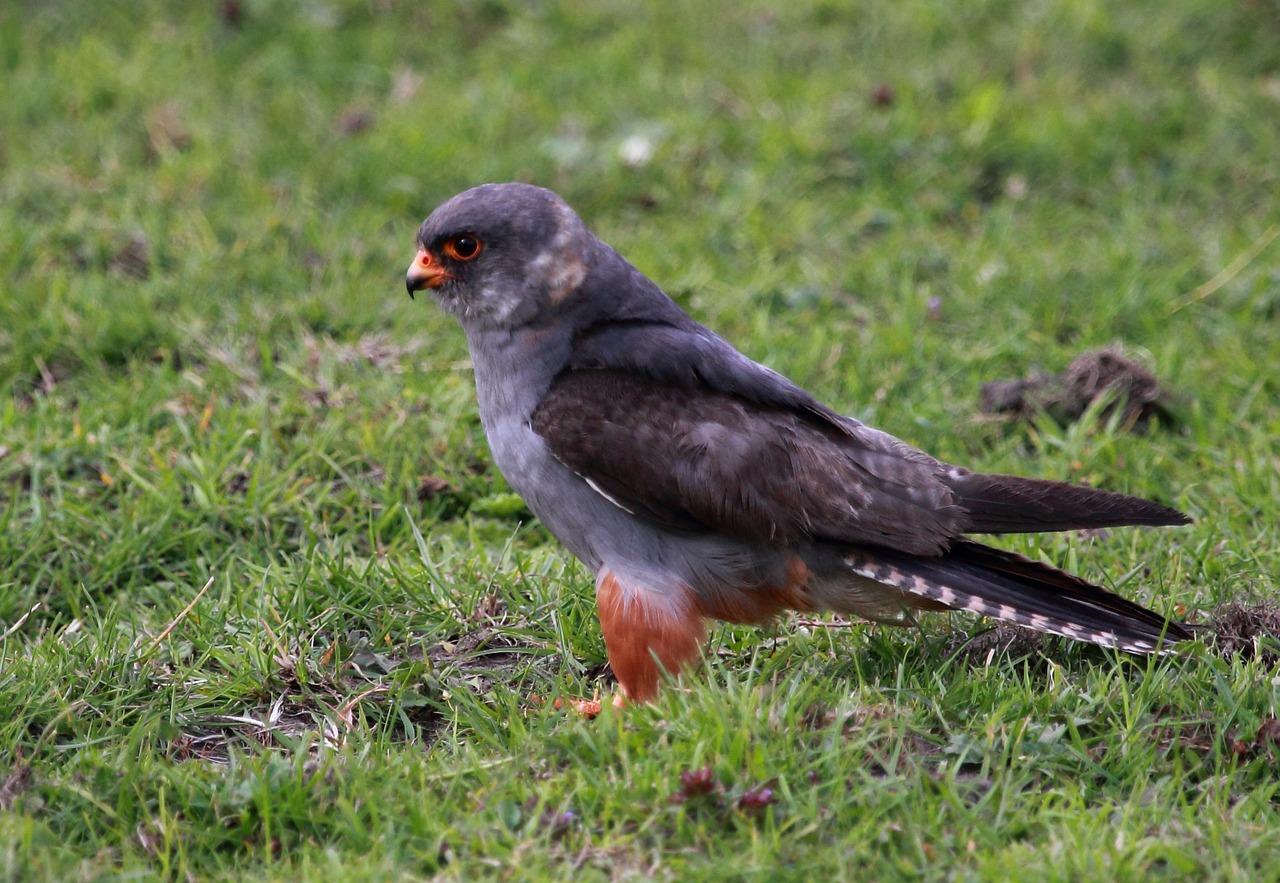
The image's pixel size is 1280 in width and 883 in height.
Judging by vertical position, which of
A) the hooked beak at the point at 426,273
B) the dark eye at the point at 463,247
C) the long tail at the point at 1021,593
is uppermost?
A: the dark eye at the point at 463,247

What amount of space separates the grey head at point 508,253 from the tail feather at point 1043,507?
147 cm

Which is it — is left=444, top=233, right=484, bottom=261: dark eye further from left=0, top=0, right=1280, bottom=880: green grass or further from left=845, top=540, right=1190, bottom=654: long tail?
left=845, top=540, right=1190, bottom=654: long tail

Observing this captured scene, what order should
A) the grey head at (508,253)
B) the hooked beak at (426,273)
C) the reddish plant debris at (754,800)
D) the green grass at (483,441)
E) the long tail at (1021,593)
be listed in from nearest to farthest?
1. the reddish plant debris at (754,800)
2. the green grass at (483,441)
3. the long tail at (1021,593)
4. the grey head at (508,253)
5. the hooked beak at (426,273)

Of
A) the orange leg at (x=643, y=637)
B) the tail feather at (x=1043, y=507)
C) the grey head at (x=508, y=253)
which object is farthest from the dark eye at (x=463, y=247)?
the tail feather at (x=1043, y=507)

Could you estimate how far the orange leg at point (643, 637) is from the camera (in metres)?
4.38

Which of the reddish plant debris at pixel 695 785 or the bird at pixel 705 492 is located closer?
the reddish plant debris at pixel 695 785

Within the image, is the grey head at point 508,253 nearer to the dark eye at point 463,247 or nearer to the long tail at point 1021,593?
the dark eye at point 463,247

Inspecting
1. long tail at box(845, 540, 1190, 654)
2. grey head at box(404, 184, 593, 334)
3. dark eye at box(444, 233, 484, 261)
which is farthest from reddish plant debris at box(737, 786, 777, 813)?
dark eye at box(444, 233, 484, 261)

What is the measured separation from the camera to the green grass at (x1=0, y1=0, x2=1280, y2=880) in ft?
12.4

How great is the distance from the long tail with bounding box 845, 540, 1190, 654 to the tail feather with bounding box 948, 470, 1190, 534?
0.34 ft

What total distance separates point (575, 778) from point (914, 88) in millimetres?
6624

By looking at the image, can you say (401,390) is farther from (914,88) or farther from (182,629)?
(914,88)

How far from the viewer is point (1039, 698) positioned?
419 cm

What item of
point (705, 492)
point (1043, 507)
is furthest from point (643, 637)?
point (1043, 507)
